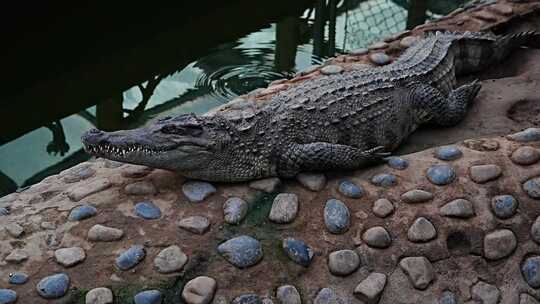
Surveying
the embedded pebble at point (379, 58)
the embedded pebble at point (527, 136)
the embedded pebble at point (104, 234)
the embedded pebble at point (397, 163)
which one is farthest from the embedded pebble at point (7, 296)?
the embedded pebble at point (379, 58)

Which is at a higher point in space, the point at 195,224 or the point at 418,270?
the point at 195,224

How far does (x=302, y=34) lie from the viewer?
6973 mm

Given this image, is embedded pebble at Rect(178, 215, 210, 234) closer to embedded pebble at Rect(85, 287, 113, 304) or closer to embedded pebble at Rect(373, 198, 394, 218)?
embedded pebble at Rect(85, 287, 113, 304)

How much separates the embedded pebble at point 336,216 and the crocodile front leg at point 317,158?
0.24m

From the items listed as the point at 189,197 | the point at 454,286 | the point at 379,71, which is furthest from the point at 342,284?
the point at 379,71

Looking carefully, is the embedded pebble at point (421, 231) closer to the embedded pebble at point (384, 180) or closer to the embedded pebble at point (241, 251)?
the embedded pebble at point (384, 180)

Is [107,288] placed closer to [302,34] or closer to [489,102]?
[489,102]

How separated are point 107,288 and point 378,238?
116 centimetres

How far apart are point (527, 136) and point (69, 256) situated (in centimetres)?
232

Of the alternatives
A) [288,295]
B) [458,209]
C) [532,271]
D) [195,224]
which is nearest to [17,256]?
[195,224]

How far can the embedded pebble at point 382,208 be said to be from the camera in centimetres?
309

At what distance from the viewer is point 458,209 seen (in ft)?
10.2

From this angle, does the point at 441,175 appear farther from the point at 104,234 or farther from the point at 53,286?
the point at 53,286

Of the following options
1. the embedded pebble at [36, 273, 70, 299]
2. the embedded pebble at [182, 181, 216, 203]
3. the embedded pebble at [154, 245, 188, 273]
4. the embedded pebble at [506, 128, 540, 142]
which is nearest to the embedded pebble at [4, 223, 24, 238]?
the embedded pebble at [36, 273, 70, 299]
